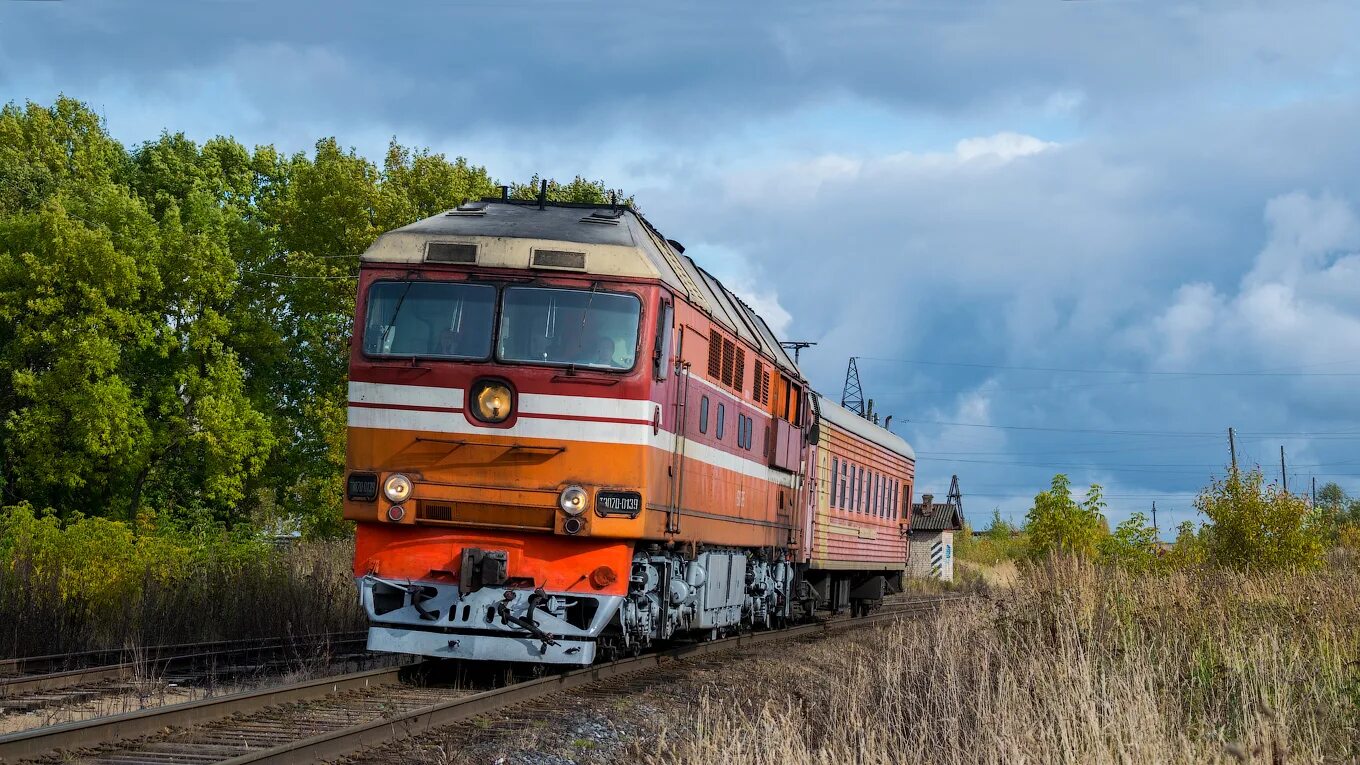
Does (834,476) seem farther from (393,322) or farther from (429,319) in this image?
(393,322)

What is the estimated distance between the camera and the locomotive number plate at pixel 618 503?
39.8ft

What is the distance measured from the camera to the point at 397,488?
1219 cm

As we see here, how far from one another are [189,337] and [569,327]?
88.3ft

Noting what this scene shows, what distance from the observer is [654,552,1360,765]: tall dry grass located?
7.66 meters

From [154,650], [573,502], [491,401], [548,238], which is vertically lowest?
[154,650]

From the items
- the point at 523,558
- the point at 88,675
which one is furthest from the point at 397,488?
the point at 88,675

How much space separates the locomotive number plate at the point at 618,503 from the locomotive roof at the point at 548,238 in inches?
75.9

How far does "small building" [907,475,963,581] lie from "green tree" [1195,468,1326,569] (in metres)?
27.4

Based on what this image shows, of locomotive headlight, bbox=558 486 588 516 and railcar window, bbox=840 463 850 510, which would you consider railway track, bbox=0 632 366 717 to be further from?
railcar window, bbox=840 463 850 510

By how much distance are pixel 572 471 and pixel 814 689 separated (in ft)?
10.7

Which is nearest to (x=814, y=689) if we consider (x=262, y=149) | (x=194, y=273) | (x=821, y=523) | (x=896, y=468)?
(x=821, y=523)

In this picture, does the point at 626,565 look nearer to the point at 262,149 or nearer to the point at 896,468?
the point at 896,468

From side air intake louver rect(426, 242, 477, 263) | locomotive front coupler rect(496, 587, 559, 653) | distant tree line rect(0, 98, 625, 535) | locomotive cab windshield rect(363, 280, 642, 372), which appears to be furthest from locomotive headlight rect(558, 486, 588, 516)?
distant tree line rect(0, 98, 625, 535)

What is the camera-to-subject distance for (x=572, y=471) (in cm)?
1219
